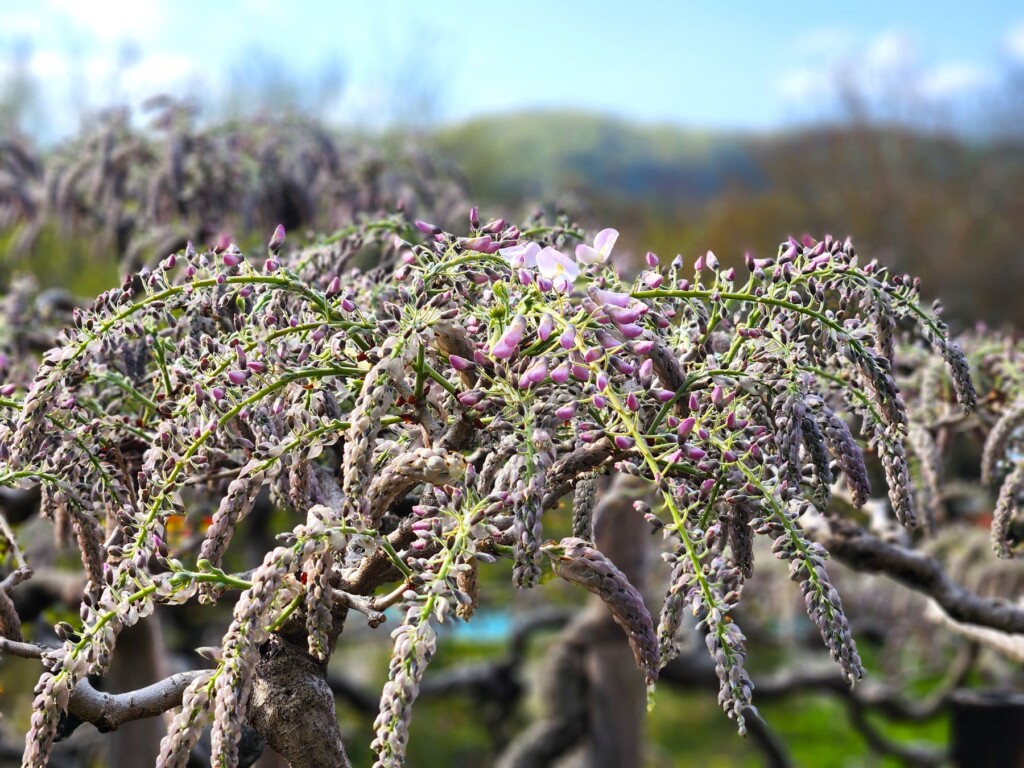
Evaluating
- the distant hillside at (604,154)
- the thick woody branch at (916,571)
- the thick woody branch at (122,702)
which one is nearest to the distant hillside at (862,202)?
the distant hillside at (604,154)

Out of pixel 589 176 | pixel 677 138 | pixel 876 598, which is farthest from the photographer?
pixel 677 138

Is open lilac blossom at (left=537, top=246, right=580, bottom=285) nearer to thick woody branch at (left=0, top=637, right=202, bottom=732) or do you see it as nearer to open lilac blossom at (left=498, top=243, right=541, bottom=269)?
open lilac blossom at (left=498, top=243, right=541, bottom=269)

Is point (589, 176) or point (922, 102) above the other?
point (589, 176)

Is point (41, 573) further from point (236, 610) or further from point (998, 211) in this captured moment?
point (998, 211)

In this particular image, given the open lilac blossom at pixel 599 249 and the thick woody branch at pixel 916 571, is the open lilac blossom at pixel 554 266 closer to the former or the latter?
the open lilac blossom at pixel 599 249

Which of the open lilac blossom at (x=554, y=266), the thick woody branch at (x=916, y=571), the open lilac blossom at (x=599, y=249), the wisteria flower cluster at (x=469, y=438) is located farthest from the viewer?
the thick woody branch at (x=916, y=571)

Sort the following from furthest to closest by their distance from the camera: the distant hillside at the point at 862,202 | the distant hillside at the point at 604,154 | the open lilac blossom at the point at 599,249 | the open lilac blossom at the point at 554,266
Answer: the distant hillside at the point at 604,154 → the distant hillside at the point at 862,202 → the open lilac blossom at the point at 599,249 → the open lilac blossom at the point at 554,266

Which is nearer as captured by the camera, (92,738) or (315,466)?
(315,466)

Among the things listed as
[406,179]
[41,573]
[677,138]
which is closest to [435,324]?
[41,573]
